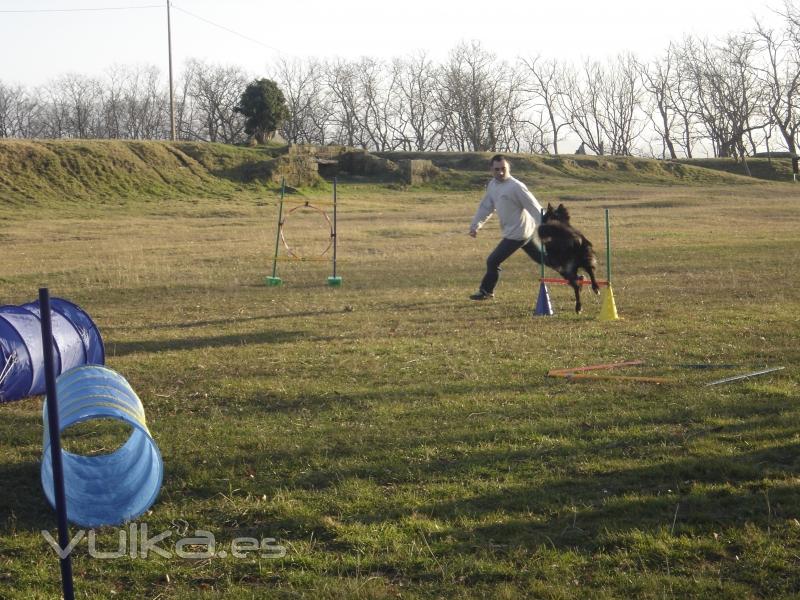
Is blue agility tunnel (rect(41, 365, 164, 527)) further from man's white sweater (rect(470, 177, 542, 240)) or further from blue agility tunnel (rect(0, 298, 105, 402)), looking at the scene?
man's white sweater (rect(470, 177, 542, 240))

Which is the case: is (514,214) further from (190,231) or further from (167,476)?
(190,231)

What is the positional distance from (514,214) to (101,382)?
839 cm

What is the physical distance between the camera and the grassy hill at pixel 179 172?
38938mm

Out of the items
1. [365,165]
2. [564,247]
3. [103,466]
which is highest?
[365,165]

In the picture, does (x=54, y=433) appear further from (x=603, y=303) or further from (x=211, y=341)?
(x=603, y=303)

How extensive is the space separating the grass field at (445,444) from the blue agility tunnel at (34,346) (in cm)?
22

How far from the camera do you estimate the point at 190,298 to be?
14.5m

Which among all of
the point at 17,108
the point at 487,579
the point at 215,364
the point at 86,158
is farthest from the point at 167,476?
the point at 17,108

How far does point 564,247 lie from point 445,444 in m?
6.03

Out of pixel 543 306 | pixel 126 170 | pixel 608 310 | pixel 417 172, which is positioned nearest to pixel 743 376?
pixel 608 310

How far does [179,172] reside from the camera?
145 ft

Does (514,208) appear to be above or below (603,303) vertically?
above

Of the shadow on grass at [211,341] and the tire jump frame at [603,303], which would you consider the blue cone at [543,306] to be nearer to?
the tire jump frame at [603,303]

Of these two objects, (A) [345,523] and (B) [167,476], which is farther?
(B) [167,476]
